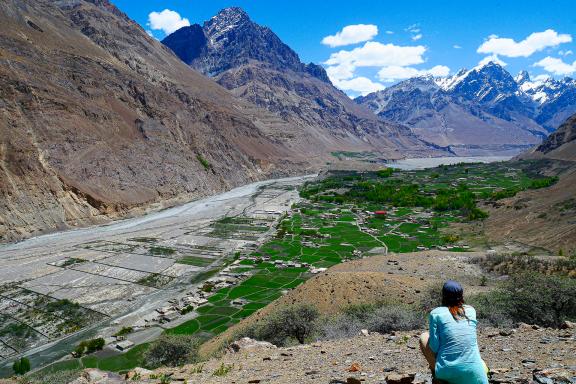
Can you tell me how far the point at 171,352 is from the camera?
22156mm

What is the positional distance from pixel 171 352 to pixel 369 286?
1204 cm

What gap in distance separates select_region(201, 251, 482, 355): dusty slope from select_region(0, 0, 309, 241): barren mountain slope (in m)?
54.1

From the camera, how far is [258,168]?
150375mm

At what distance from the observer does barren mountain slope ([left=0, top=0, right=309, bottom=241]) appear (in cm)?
7362

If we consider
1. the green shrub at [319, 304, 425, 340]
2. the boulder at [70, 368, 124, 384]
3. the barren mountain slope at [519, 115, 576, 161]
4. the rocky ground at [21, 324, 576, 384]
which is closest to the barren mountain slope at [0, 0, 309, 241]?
the green shrub at [319, 304, 425, 340]

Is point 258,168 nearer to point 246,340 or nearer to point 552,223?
point 552,223

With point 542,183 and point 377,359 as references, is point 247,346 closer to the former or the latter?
point 377,359

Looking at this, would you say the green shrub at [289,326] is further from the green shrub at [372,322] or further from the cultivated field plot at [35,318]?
the cultivated field plot at [35,318]

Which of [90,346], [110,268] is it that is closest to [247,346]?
[90,346]

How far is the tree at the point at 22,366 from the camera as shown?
2895 cm

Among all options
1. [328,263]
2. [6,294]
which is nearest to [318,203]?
[328,263]

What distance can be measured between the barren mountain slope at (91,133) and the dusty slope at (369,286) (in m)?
54.1

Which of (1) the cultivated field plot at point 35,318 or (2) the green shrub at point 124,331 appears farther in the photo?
(1) the cultivated field plot at point 35,318

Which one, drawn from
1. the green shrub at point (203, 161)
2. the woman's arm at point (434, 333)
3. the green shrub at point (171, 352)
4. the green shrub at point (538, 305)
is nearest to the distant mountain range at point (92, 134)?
the green shrub at point (203, 161)
